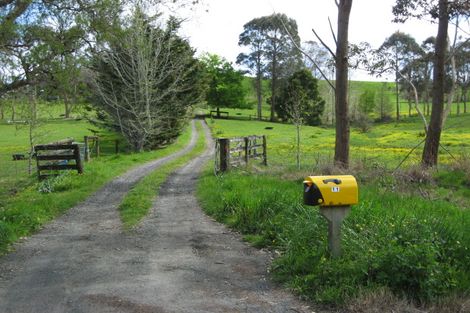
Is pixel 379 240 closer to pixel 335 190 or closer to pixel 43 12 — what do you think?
pixel 335 190

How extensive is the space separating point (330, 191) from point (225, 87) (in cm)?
7934

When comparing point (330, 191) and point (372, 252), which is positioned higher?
point (330, 191)

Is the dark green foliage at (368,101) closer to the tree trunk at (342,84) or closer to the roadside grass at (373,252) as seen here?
the tree trunk at (342,84)

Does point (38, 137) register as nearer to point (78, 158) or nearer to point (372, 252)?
point (78, 158)

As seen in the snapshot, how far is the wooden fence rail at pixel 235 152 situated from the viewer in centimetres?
1588

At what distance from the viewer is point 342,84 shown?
15.0m

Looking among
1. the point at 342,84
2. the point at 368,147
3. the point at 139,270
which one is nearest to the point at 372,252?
the point at 139,270

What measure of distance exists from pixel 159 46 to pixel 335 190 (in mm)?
24438

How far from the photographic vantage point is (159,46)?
27.8m

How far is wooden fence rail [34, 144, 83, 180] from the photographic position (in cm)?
1515

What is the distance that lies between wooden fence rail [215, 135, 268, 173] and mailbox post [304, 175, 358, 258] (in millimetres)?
10581

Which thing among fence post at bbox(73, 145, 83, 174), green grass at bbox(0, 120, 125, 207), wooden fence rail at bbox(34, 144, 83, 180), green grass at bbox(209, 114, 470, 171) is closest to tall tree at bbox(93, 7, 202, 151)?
green grass at bbox(0, 120, 125, 207)

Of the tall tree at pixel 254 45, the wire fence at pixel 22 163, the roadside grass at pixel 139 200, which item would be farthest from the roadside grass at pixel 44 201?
the tall tree at pixel 254 45

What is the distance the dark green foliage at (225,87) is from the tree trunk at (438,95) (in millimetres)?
66889
